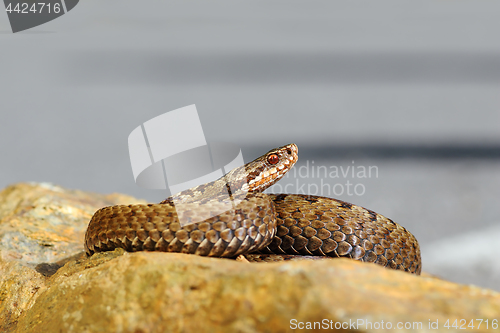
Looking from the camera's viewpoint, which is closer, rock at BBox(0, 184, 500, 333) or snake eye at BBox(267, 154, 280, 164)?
rock at BBox(0, 184, 500, 333)

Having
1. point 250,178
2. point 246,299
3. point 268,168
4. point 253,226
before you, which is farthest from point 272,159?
point 246,299

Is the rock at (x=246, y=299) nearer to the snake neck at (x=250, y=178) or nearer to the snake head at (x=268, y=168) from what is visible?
the snake neck at (x=250, y=178)

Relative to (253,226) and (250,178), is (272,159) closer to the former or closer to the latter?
(250,178)

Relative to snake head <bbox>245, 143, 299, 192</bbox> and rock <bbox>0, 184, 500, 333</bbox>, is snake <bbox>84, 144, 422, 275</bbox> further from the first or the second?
rock <bbox>0, 184, 500, 333</bbox>

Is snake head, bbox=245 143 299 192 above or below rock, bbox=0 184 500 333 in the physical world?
below

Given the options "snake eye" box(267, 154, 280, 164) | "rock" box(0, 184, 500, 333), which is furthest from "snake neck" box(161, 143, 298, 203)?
"rock" box(0, 184, 500, 333)

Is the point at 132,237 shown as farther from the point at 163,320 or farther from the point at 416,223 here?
the point at 416,223

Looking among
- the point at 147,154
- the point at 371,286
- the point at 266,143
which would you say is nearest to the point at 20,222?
the point at 147,154
